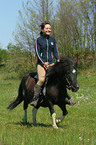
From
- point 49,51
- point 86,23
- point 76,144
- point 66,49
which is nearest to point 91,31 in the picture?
point 86,23

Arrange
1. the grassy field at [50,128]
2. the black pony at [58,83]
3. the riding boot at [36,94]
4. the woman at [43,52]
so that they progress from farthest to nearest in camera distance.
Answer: the riding boot at [36,94] → the woman at [43,52] → the black pony at [58,83] → the grassy field at [50,128]

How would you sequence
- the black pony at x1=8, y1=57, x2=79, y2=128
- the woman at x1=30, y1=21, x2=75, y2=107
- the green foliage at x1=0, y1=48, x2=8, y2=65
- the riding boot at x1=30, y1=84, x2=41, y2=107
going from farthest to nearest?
the green foliage at x1=0, y1=48, x2=8, y2=65 < the riding boot at x1=30, y1=84, x2=41, y2=107 < the woman at x1=30, y1=21, x2=75, y2=107 < the black pony at x1=8, y1=57, x2=79, y2=128

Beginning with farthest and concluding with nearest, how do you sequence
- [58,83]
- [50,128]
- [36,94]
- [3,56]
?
[3,56] → [36,94] → [50,128] → [58,83]

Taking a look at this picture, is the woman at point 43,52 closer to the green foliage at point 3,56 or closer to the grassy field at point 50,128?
the grassy field at point 50,128

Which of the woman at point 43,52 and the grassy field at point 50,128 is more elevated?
the woman at point 43,52

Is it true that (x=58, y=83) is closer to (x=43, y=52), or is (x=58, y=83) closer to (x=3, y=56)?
(x=43, y=52)

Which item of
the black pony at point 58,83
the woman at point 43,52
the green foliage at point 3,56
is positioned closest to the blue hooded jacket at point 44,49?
the woman at point 43,52

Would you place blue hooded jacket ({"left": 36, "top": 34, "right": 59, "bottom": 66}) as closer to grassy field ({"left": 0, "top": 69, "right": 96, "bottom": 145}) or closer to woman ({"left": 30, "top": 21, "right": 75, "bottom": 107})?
woman ({"left": 30, "top": 21, "right": 75, "bottom": 107})

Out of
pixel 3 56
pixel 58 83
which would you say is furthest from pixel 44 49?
pixel 3 56

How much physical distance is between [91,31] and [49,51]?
28609 millimetres

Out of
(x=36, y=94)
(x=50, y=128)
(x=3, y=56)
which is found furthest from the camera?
(x=3, y=56)

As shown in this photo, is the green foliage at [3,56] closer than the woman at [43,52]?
No

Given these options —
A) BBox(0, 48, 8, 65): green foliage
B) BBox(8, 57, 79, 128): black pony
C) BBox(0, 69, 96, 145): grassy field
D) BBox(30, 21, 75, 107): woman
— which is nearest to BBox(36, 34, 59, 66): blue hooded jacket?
BBox(30, 21, 75, 107): woman

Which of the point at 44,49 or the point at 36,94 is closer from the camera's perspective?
the point at 44,49
